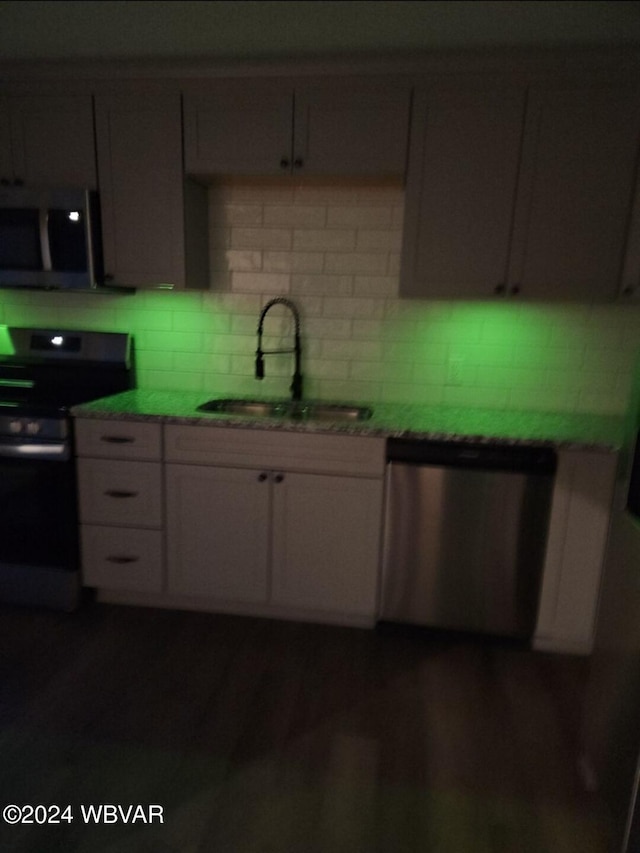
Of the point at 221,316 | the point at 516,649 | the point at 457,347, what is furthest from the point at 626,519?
the point at 221,316

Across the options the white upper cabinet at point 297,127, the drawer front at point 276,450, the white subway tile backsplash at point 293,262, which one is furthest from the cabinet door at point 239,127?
the drawer front at point 276,450

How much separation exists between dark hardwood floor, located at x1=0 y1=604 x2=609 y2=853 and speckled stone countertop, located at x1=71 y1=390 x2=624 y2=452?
93 centimetres

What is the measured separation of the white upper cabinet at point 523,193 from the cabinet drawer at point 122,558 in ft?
5.41

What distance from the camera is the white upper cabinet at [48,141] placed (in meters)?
2.32

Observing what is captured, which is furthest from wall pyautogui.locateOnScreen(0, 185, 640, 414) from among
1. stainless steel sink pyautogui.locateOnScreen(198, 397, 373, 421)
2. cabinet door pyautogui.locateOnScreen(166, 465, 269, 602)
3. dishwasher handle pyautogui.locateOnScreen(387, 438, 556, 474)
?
cabinet door pyautogui.locateOnScreen(166, 465, 269, 602)

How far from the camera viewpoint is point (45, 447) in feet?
7.43

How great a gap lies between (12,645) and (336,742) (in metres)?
1.40

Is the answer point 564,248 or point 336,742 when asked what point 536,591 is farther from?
point 564,248

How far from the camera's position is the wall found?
2.49 metres

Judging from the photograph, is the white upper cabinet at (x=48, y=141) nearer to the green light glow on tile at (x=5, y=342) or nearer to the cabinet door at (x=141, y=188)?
the cabinet door at (x=141, y=188)

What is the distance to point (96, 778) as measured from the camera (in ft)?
5.21

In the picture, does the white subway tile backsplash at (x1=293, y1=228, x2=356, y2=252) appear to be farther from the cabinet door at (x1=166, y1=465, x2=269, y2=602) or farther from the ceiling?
the cabinet door at (x1=166, y1=465, x2=269, y2=602)

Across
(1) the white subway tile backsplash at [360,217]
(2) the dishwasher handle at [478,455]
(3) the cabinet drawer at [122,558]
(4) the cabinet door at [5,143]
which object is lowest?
(3) the cabinet drawer at [122,558]

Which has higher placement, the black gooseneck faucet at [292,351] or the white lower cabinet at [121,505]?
the black gooseneck faucet at [292,351]
